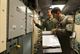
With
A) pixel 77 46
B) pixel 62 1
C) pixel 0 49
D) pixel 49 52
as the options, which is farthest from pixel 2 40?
pixel 77 46

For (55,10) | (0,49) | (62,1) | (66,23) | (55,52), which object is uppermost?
(62,1)

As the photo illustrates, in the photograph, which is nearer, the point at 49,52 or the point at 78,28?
the point at 49,52

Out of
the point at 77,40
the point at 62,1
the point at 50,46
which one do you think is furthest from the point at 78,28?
the point at 50,46

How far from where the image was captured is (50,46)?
8.07 feet

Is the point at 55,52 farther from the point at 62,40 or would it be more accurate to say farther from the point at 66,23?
the point at 62,40

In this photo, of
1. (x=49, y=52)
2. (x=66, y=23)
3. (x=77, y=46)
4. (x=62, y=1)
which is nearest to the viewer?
(x=49, y=52)

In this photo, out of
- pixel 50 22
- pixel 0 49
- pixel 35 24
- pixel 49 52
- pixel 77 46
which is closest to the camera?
pixel 0 49

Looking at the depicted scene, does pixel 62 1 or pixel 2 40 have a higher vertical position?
pixel 62 1

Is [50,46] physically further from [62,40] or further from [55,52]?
[62,40]

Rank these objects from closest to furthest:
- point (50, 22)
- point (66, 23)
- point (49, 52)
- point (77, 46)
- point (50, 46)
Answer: point (49, 52), point (50, 46), point (66, 23), point (50, 22), point (77, 46)

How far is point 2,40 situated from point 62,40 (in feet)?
9.93

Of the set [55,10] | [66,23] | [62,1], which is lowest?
[66,23]

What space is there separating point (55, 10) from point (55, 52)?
1.58 metres

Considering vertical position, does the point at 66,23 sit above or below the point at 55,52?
above
